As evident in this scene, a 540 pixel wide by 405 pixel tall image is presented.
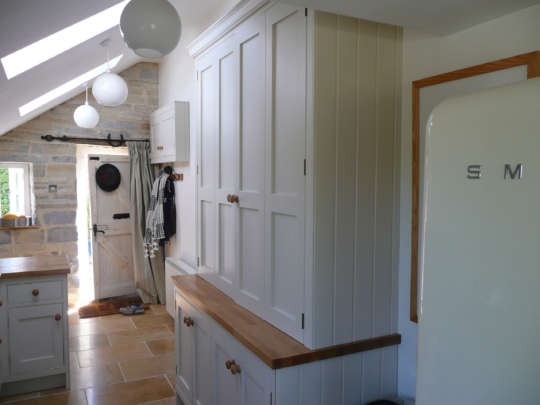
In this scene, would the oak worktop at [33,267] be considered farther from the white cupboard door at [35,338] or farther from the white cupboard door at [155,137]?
the white cupboard door at [155,137]

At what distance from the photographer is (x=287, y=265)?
75.0 inches

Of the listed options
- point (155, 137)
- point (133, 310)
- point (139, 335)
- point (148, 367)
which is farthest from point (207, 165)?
point (133, 310)

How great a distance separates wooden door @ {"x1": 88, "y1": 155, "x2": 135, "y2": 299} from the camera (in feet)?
18.0

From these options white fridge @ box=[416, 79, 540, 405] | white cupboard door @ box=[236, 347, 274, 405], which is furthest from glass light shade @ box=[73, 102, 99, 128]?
white fridge @ box=[416, 79, 540, 405]

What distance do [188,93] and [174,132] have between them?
461mm

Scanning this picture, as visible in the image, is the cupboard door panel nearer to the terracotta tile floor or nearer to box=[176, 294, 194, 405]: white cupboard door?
box=[176, 294, 194, 405]: white cupboard door

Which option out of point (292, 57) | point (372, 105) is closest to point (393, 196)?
point (372, 105)

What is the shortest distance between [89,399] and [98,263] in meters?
2.65

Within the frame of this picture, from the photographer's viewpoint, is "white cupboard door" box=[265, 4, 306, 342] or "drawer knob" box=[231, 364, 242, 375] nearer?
"white cupboard door" box=[265, 4, 306, 342]

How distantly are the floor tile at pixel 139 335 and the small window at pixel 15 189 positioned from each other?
211 centimetres

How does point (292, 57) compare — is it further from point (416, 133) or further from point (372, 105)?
point (416, 133)

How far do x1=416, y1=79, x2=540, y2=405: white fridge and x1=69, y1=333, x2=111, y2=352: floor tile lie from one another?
3884 mm

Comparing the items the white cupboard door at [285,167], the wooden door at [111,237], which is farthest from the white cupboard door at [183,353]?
the wooden door at [111,237]

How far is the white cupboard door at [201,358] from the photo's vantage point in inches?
94.6
